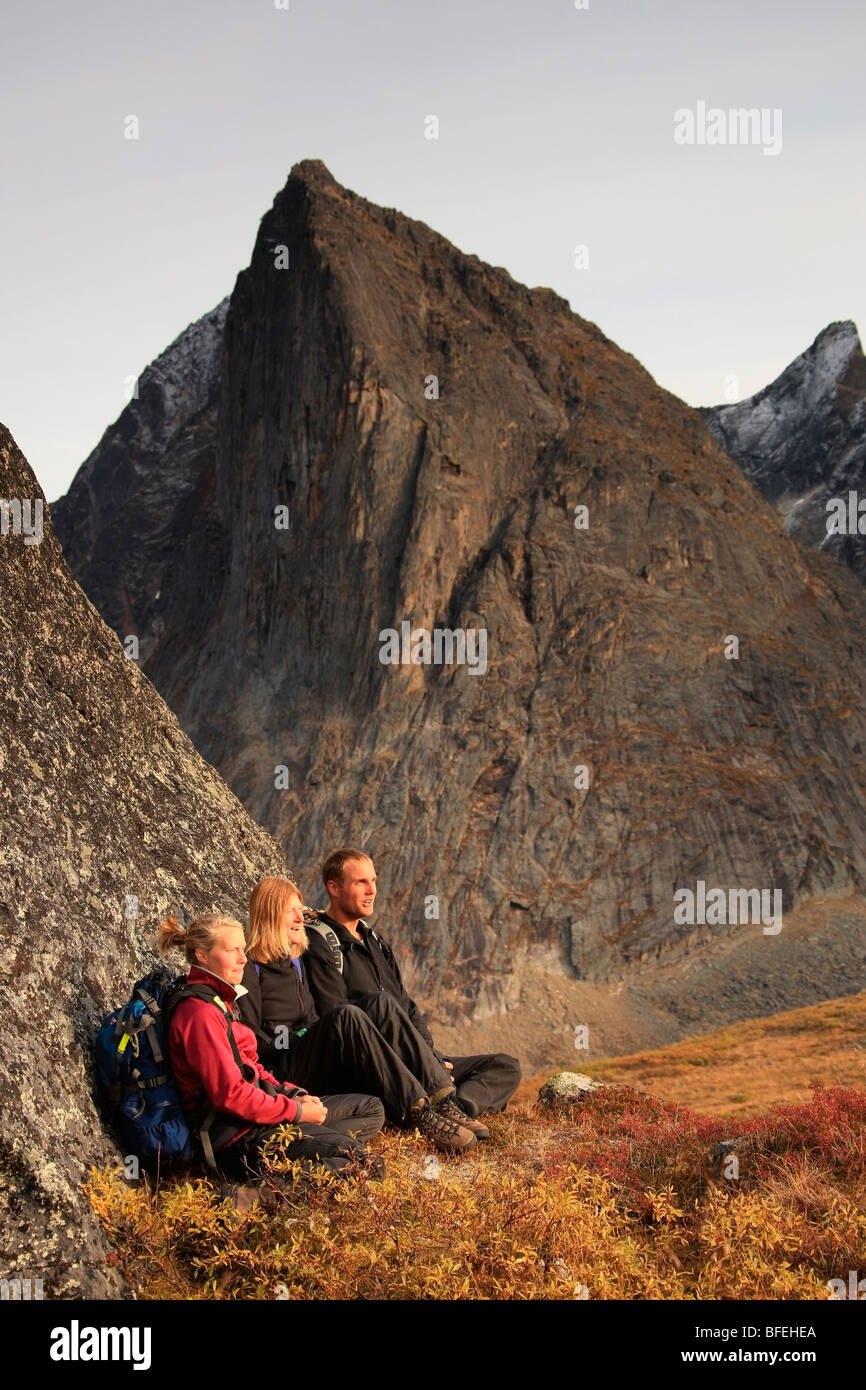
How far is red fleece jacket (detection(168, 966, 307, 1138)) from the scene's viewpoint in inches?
257

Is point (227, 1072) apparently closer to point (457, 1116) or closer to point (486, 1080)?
point (457, 1116)

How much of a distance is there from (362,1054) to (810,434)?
130054 mm

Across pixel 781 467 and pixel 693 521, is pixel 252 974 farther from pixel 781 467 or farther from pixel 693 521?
pixel 781 467

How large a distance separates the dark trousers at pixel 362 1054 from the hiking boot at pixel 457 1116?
0.20m

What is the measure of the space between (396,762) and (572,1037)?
18.7 metres

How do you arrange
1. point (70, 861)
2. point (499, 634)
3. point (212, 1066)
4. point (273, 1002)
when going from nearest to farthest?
point (212, 1066) → point (70, 861) → point (273, 1002) → point (499, 634)

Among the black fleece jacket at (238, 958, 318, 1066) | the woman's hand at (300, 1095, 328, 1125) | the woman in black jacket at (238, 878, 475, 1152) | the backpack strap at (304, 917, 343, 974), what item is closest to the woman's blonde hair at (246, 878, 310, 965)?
the woman in black jacket at (238, 878, 475, 1152)

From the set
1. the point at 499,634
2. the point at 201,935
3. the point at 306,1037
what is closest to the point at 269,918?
the point at 306,1037

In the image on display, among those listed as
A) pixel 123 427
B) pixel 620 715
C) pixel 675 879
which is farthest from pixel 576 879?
pixel 123 427

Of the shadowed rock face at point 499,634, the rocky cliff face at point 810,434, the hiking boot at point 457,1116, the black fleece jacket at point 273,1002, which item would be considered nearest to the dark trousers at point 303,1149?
the black fleece jacket at point 273,1002

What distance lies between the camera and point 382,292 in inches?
3243

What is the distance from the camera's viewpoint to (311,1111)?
7.08 metres

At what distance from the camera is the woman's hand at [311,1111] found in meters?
7.05

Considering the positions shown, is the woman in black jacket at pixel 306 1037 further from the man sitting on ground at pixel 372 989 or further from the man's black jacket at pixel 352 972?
the man's black jacket at pixel 352 972
